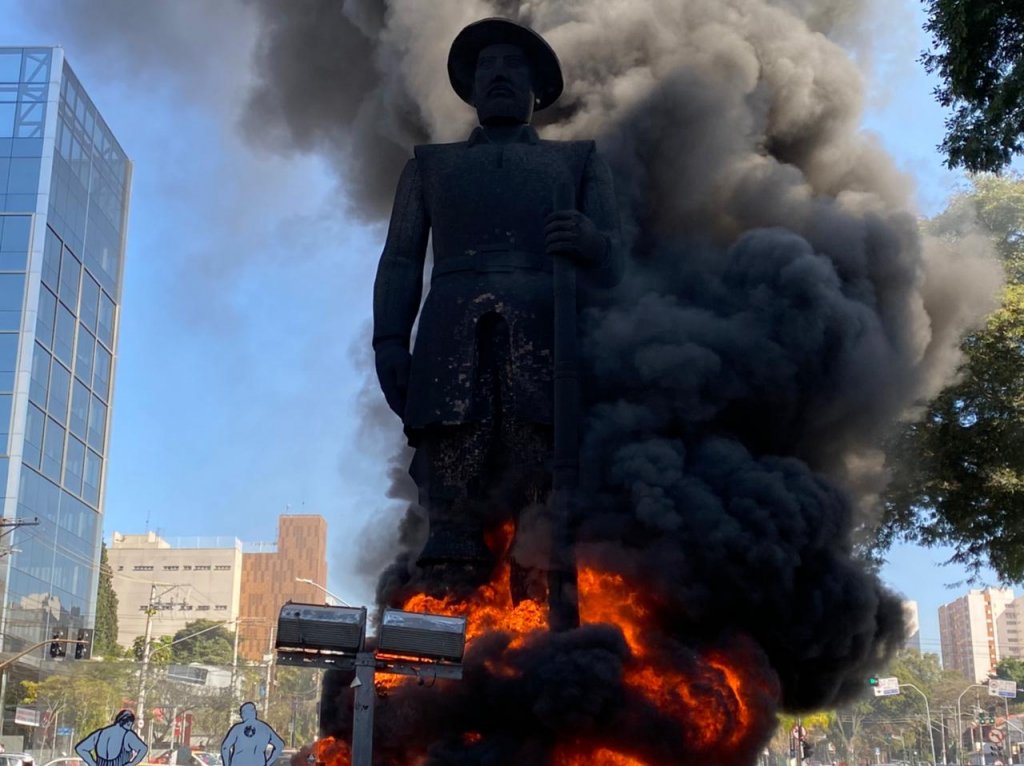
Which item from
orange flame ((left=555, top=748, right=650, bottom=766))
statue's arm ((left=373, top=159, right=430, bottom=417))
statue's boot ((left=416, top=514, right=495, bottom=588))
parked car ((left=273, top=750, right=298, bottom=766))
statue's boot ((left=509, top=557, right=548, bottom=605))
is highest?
statue's arm ((left=373, top=159, right=430, bottom=417))

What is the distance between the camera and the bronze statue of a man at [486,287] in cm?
1205

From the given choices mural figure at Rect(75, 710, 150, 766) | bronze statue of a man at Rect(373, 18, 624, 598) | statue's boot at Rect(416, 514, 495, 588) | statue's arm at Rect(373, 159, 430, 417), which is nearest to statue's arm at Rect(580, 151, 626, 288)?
bronze statue of a man at Rect(373, 18, 624, 598)

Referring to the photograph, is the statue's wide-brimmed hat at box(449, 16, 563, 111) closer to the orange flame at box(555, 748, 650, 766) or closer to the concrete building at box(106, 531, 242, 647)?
the orange flame at box(555, 748, 650, 766)

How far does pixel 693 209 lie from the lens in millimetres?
13789

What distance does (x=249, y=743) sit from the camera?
12312mm

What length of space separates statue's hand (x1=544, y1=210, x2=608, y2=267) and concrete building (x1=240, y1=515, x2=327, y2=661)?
318 feet

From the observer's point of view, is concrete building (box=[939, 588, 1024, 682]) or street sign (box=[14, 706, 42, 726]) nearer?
street sign (box=[14, 706, 42, 726])

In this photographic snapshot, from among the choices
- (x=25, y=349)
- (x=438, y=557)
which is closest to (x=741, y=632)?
(x=438, y=557)

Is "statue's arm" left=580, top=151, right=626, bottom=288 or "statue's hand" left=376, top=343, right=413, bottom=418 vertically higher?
"statue's arm" left=580, top=151, right=626, bottom=288

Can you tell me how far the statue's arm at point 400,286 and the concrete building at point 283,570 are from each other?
95.4m

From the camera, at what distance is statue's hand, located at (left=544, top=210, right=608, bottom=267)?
38.0ft

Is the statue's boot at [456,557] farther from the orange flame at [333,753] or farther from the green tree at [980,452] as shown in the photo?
the green tree at [980,452]

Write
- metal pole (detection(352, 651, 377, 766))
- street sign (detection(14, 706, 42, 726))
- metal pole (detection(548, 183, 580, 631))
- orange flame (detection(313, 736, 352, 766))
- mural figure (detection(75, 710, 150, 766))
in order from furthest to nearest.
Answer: street sign (detection(14, 706, 42, 726)), mural figure (detection(75, 710, 150, 766)), orange flame (detection(313, 736, 352, 766)), metal pole (detection(548, 183, 580, 631)), metal pole (detection(352, 651, 377, 766))

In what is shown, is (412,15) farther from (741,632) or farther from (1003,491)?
(1003,491)
